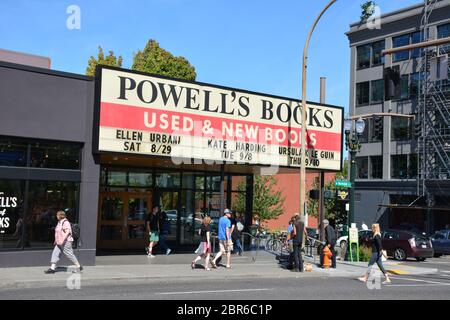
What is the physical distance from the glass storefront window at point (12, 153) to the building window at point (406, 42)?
3602 centimetres

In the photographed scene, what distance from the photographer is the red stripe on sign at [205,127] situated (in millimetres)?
17578

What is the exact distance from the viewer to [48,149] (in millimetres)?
16656

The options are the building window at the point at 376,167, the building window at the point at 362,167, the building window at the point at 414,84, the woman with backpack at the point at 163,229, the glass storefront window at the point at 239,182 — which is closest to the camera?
the woman with backpack at the point at 163,229

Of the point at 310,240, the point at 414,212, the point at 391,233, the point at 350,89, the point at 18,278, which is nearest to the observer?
the point at 18,278

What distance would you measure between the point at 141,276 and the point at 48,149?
4812 mm

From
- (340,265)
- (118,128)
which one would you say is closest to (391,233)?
(340,265)

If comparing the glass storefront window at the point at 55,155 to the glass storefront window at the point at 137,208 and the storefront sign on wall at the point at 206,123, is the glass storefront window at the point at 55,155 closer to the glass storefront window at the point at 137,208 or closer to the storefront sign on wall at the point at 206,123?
the storefront sign on wall at the point at 206,123

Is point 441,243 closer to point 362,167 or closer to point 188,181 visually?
point 188,181

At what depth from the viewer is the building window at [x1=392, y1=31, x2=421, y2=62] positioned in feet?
149

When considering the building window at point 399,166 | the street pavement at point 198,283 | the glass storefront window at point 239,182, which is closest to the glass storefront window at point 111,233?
the street pavement at point 198,283

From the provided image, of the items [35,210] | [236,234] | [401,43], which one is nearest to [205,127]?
[236,234]

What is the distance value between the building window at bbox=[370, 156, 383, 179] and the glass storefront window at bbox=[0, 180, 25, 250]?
3669 centimetres

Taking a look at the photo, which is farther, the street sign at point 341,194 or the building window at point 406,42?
the building window at point 406,42

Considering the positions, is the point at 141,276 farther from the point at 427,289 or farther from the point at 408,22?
the point at 408,22
